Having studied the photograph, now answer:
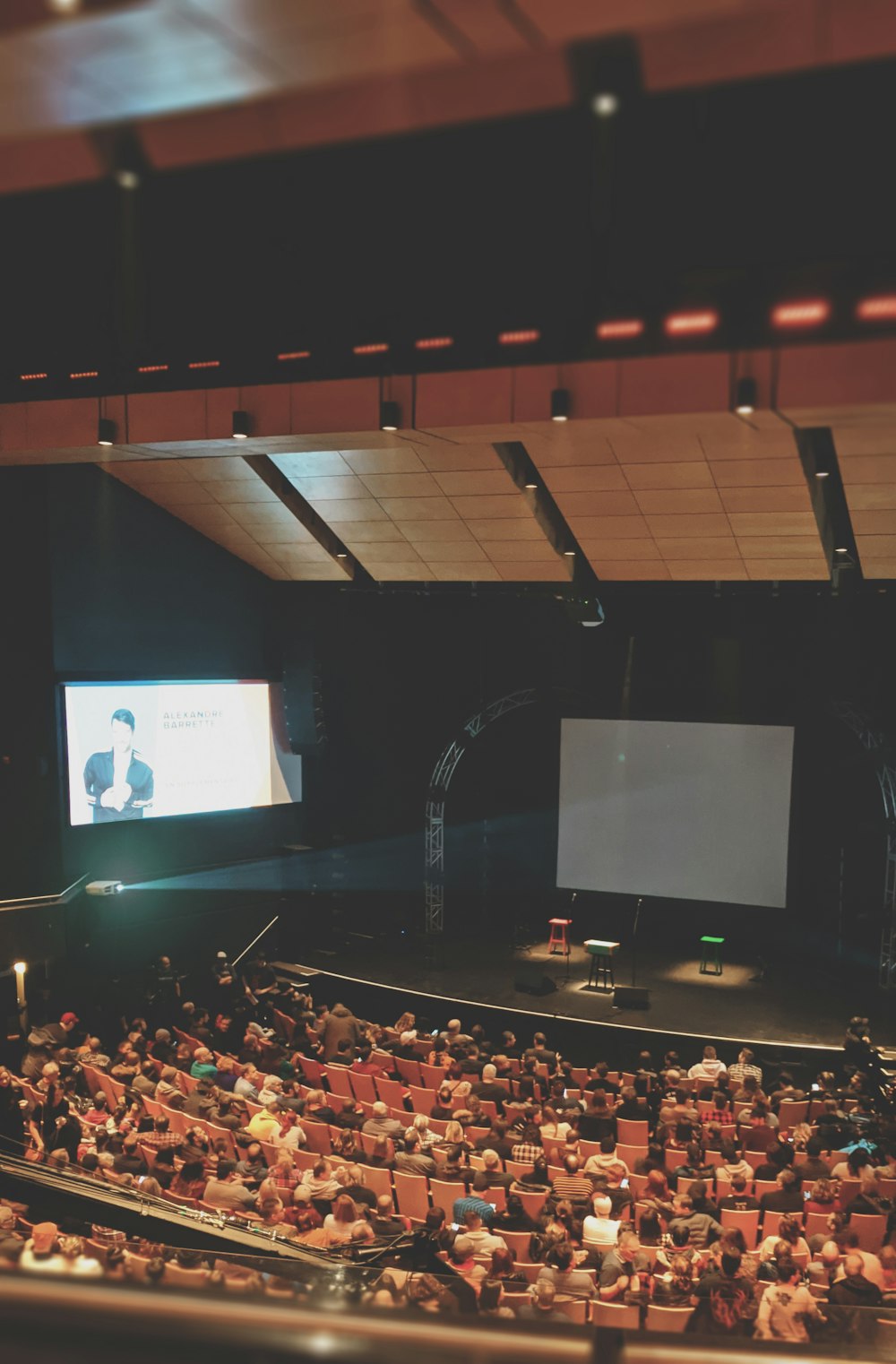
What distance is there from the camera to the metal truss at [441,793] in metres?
14.8

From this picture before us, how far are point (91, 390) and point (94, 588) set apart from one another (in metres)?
6.47

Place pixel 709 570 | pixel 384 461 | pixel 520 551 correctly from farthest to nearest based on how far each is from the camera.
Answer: pixel 520 551
pixel 709 570
pixel 384 461

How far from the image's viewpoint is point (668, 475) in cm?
1080

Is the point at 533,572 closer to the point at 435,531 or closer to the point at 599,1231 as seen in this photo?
the point at 435,531

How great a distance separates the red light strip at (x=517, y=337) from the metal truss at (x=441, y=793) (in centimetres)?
995

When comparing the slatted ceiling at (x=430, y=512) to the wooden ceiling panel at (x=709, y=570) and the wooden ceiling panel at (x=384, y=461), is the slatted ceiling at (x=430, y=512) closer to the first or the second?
the wooden ceiling panel at (x=384, y=461)

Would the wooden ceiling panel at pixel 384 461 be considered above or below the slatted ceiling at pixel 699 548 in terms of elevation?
above

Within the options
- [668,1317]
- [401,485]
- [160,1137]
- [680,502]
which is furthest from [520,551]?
[668,1317]

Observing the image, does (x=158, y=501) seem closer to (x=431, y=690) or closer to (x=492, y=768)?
(x=431, y=690)

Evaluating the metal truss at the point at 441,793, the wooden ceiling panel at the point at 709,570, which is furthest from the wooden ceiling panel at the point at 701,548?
the metal truss at the point at 441,793

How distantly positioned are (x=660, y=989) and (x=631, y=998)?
0.97m

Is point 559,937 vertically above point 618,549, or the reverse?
point 618,549

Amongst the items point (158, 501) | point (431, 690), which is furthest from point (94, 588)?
point (431, 690)

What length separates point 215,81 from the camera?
1774mm
